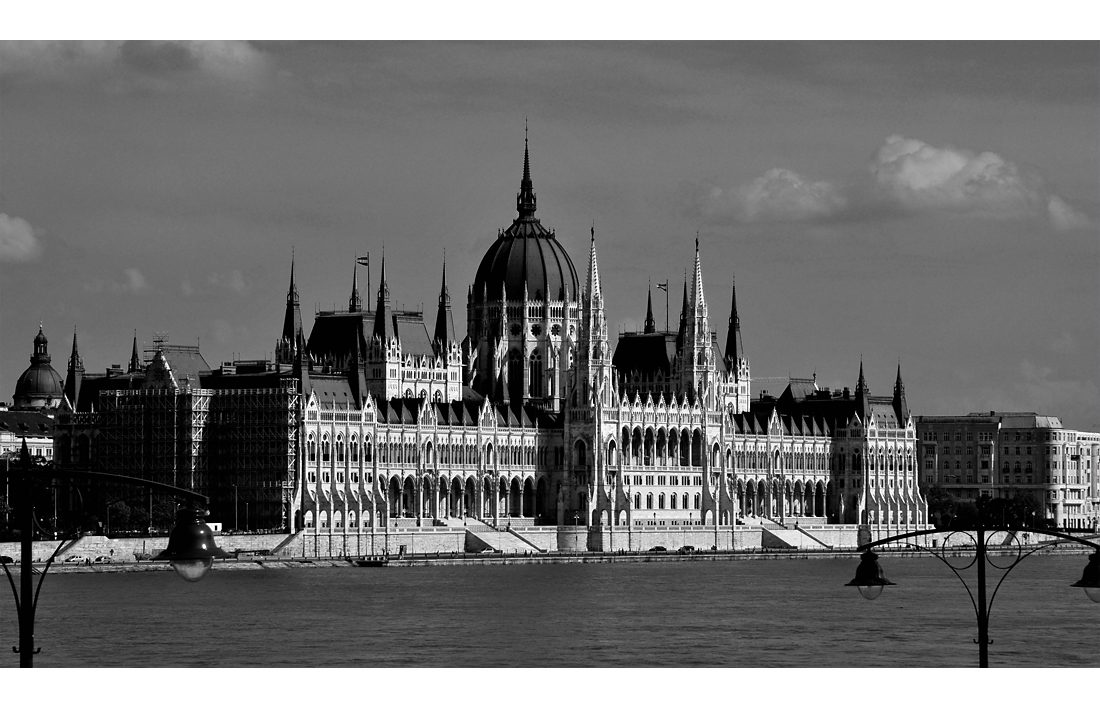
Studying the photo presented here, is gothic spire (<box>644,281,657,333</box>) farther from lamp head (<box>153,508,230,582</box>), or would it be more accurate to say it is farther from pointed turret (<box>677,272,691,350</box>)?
lamp head (<box>153,508,230,582</box>)

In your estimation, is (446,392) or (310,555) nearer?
(310,555)

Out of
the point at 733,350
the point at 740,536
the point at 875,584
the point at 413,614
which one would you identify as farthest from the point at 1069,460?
the point at 875,584

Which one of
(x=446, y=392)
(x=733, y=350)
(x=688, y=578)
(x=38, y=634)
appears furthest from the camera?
→ (x=733, y=350)

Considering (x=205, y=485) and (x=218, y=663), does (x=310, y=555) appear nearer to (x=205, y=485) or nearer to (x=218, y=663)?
(x=205, y=485)

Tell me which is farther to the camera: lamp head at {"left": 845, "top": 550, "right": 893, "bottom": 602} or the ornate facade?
the ornate facade

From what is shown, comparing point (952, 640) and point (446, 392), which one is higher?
point (446, 392)

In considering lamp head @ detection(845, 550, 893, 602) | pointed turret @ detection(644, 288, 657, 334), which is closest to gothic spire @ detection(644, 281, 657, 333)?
pointed turret @ detection(644, 288, 657, 334)

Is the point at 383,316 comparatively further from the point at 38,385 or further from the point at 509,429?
the point at 38,385
